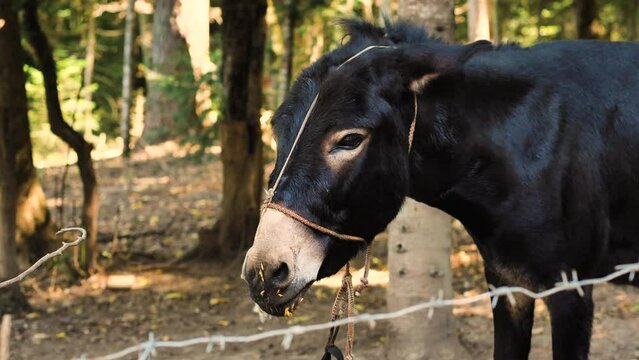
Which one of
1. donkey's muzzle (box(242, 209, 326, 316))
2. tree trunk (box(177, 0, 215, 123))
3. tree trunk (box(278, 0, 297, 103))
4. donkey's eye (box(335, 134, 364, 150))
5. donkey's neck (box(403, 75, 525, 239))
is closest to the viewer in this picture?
donkey's muzzle (box(242, 209, 326, 316))

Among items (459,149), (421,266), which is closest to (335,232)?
(459,149)

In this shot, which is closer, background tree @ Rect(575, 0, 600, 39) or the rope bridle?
the rope bridle

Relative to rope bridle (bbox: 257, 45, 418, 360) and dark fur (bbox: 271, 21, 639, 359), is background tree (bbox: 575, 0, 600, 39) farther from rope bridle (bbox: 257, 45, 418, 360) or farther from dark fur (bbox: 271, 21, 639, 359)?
rope bridle (bbox: 257, 45, 418, 360)

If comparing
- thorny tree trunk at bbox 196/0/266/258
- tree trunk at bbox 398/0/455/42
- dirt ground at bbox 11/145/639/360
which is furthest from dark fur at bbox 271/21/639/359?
thorny tree trunk at bbox 196/0/266/258

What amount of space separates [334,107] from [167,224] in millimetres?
8625

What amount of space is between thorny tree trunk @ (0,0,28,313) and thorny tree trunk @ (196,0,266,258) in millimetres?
2186

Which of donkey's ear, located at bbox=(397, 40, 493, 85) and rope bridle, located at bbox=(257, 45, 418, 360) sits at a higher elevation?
donkey's ear, located at bbox=(397, 40, 493, 85)

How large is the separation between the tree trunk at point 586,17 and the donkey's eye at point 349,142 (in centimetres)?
1059

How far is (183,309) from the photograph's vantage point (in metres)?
8.45

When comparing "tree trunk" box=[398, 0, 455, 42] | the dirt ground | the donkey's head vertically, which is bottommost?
the dirt ground

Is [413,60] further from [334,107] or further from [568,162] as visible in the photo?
[568,162]

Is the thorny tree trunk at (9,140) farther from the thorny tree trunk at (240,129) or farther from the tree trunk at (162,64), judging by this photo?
the tree trunk at (162,64)

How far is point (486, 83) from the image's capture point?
3.91m

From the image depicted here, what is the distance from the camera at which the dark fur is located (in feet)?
11.9
